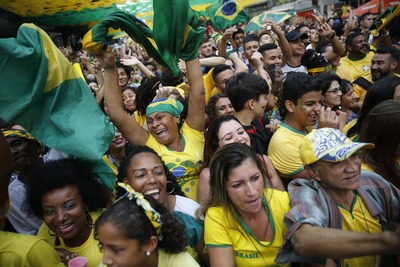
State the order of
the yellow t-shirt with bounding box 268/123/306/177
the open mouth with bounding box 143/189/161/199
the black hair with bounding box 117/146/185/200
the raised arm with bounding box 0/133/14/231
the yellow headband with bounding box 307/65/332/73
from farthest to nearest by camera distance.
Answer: the yellow headband with bounding box 307/65/332/73
the yellow t-shirt with bounding box 268/123/306/177
the black hair with bounding box 117/146/185/200
the open mouth with bounding box 143/189/161/199
the raised arm with bounding box 0/133/14/231

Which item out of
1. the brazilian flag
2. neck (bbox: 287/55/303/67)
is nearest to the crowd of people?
neck (bbox: 287/55/303/67)

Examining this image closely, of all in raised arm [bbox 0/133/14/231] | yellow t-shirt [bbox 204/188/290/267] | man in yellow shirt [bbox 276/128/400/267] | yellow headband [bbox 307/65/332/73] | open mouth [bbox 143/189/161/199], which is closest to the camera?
man in yellow shirt [bbox 276/128/400/267]

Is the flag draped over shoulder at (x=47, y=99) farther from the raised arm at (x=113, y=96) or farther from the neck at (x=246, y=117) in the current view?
the neck at (x=246, y=117)

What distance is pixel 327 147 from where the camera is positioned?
1881mm

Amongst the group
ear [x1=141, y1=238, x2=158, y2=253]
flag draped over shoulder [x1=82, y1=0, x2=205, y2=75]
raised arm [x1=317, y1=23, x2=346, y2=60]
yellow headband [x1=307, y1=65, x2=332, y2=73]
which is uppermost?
flag draped over shoulder [x1=82, y1=0, x2=205, y2=75]

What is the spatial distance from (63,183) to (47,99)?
618 mm

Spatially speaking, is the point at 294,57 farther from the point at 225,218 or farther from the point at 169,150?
the point at 225,218

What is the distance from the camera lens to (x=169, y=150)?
312 centimetres

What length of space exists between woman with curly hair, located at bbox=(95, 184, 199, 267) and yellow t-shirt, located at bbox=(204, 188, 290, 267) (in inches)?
7.8

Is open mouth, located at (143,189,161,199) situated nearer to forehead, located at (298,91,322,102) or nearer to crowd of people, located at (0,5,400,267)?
crowd of people, located at (0,5,400,267)

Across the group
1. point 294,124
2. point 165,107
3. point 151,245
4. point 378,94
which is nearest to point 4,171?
point 151,245

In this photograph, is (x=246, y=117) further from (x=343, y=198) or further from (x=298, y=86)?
(x=343, y=198)

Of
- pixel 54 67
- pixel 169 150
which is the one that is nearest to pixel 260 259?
pixel 169 150

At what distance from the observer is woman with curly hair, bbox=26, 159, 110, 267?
88.0 inches
